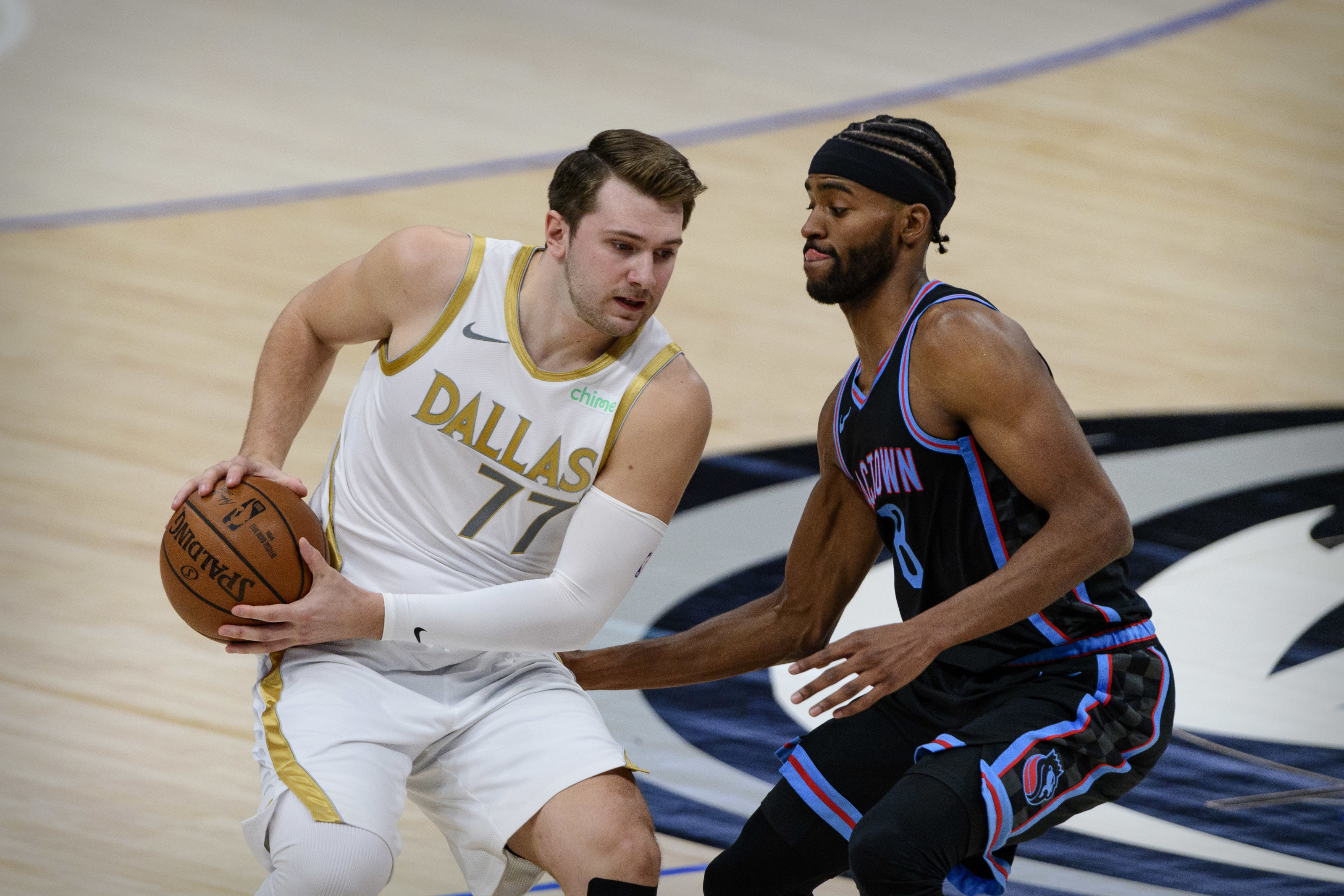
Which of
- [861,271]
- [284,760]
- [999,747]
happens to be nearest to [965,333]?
[861,271]

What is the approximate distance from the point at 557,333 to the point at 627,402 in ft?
0.75

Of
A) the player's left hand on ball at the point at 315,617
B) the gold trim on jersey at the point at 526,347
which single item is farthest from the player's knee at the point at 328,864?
the gold trim on jersey at the point at 526,347

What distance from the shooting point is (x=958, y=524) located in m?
3.61

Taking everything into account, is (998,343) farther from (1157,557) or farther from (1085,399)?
(1085,399)

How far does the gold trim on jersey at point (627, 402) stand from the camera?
367cm

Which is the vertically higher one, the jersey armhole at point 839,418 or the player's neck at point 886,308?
the player's neck at point 886,308

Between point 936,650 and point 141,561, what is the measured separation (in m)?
3.52

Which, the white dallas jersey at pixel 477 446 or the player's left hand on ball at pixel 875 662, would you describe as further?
the white dallas jersey at pixel 477 446

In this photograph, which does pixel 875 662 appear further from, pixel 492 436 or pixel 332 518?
pixel 332 518

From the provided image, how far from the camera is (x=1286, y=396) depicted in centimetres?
798

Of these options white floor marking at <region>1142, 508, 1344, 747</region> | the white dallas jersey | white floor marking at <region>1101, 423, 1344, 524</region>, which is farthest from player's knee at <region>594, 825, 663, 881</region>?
white floor marking at <region>1101, 423, 1344, 524</region>

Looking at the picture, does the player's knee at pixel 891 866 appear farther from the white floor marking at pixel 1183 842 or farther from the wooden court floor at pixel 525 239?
the white floor marking at pixel 1183 842

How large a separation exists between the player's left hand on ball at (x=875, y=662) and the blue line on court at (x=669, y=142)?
6660mm

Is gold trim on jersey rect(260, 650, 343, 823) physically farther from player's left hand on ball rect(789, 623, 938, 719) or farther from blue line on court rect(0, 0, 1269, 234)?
blue line on court rect(0, 0, 1269, 234)
